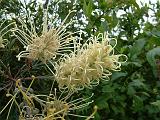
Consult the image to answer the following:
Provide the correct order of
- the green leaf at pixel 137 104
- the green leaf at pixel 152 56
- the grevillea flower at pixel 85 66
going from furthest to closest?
the green leaf at pixel 137 104, the green leaf at pixel 152 56, the grevillea flower at pixel 85 66

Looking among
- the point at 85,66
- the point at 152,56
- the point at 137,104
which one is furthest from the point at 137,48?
the point at 85,66

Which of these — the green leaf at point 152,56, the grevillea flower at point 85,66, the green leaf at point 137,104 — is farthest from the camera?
the green leaf at point 137,104

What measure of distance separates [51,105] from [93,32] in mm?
616

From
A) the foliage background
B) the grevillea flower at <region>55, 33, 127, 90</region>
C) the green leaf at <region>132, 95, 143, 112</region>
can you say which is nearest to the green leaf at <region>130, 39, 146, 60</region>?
the foliage background

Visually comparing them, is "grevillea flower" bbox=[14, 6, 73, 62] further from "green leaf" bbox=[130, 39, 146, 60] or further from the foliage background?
"green leaf" bbox=[130, 39, 146, 60]

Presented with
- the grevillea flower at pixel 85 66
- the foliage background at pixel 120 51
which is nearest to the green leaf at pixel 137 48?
the foliage background at pixel 120 51

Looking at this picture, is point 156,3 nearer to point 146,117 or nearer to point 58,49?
point 146,117

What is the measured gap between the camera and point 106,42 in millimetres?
1110

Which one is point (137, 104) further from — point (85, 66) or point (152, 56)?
point (85, 66)

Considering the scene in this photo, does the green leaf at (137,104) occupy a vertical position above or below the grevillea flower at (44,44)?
below

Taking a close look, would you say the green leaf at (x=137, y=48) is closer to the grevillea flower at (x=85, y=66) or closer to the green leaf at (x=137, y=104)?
the green leaf at (x=137, y=104)

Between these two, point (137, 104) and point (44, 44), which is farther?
point (137, 104)

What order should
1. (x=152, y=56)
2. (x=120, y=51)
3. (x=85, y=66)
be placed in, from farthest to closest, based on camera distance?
1. (x=120, y=51)
2. (x=152, y=56)
3. (x=85, y=66)

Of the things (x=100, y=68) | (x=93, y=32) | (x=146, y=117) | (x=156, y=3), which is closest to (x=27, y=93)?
(x=100, y=68)
